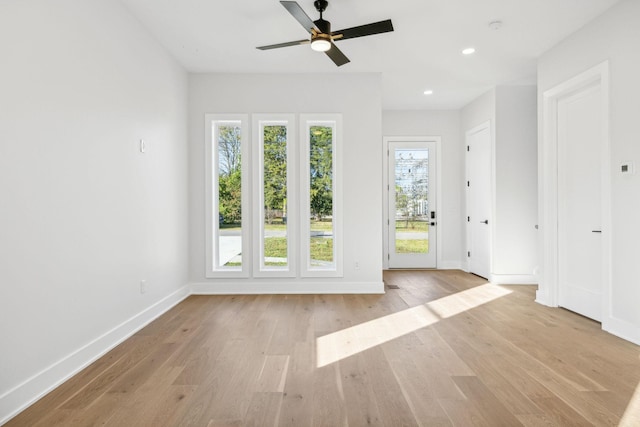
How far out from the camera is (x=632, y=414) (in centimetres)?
187

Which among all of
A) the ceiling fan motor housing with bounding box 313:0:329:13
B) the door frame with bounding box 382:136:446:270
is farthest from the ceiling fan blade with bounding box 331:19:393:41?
the door frame with bounding box 382:136:446:270

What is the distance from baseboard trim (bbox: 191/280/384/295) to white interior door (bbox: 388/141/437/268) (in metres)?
1.99

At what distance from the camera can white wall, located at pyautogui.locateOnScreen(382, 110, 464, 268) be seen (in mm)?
6477

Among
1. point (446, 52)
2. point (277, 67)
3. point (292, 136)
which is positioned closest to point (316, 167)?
point (292, 136)

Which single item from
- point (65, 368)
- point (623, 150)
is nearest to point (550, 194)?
point (623, 150)

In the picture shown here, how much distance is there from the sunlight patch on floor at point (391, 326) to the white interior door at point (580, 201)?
91 cm

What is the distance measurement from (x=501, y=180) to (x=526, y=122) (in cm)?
95

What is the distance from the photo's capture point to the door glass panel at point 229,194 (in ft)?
15.7

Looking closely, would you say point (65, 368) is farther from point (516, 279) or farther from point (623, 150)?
point (516, 279)

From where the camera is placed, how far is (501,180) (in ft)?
17.1

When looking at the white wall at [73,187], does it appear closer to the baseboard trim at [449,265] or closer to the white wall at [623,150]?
the white wall at [623,150]

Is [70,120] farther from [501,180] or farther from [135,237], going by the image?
[501,180]

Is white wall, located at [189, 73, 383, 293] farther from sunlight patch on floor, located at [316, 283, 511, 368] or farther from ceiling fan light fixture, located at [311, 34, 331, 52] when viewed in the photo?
ceiling fan light fixture, located at [311, 34, 331, 52]

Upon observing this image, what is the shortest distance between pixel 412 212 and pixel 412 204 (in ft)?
0.50
